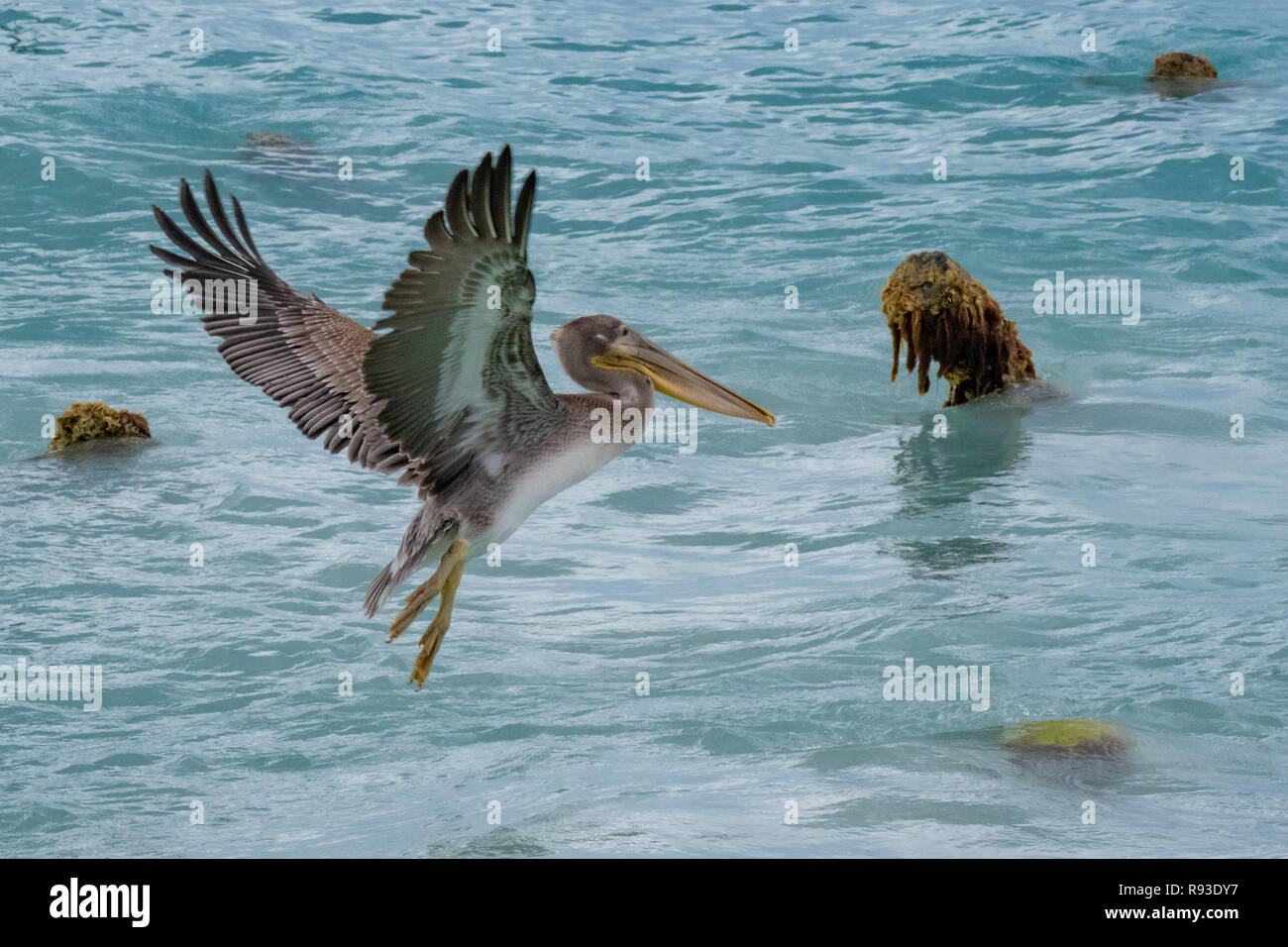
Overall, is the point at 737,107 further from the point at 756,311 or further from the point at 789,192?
the point at 756,311

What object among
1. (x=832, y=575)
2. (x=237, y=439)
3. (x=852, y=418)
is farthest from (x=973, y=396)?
(x=237, y=439)

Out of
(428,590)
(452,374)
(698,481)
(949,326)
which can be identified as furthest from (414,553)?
(949,326)

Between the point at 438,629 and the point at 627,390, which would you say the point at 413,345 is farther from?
the point at 438,629

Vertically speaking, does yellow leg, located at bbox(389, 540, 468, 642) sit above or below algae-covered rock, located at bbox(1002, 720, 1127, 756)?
above

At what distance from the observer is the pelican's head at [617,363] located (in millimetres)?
5188

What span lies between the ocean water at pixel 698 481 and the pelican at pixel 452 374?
1160 mm

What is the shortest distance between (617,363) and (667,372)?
16cm

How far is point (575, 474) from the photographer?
5250 millimetres

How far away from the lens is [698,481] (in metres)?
9.72

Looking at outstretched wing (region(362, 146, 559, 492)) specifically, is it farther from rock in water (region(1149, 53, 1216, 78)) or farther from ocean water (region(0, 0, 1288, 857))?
rock in water (region(1149, 53, 1216, 78))

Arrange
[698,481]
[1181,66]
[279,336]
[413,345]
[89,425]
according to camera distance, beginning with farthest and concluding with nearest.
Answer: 1. [1181,66]
2. [698,481]
3. [89,425]
4. [279,336]
5. [413,345]

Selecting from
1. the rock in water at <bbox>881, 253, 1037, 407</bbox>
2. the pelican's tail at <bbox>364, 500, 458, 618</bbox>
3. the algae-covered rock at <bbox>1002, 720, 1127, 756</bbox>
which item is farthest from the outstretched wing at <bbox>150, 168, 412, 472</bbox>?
the rock in water at <bbox>881, 253, 1037, 407</bbox>

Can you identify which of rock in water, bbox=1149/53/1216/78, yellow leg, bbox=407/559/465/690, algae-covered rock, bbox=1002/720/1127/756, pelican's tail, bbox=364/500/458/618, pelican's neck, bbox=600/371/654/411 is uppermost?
rock in water, bbox=1149/53/1216/78

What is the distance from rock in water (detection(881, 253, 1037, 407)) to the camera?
9.57 metres
